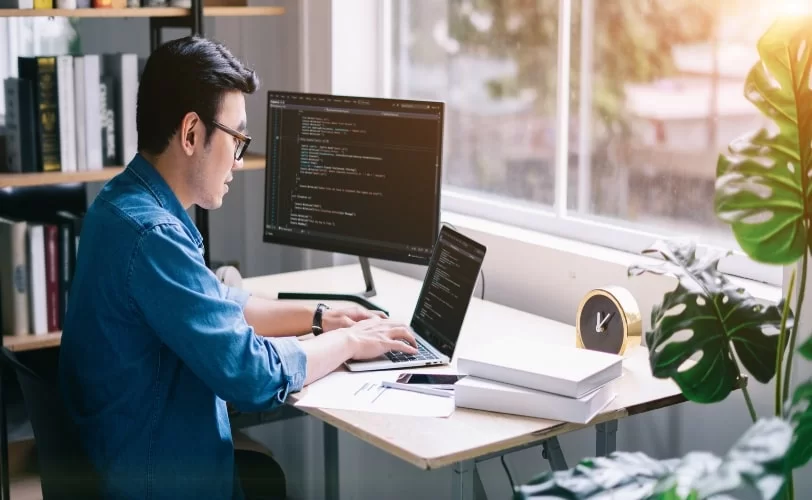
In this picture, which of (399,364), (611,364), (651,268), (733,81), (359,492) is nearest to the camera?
(651,268)

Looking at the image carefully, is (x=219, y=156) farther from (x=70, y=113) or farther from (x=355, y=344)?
(x=70, y=113)

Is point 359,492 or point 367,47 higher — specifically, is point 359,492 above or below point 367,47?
below

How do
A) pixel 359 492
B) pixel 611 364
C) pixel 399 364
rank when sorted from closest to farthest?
pixel 611 364, pixel 399 364, pixel 359 492

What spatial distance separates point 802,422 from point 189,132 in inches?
45.1

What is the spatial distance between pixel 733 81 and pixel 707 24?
0.14 m

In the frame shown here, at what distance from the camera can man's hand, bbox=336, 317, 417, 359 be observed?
2203 mm

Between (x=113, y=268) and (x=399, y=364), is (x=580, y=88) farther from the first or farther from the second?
(x=113, y=268)

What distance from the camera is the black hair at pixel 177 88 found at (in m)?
2.00

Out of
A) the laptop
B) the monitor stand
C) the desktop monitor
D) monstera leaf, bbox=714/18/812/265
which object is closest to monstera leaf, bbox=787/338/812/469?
monstera leaf, bbox=714/18/812/265

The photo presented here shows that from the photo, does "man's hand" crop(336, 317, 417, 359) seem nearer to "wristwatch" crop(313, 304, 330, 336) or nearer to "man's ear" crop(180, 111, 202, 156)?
"wristwatch" crop(313, 304, 330, 336)

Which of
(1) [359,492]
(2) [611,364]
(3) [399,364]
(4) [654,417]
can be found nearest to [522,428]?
(2) [611,364]

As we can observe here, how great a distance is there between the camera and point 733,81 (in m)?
2.38

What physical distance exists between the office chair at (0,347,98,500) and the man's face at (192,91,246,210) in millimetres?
453

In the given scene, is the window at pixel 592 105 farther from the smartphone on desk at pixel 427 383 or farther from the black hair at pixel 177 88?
the black hair at pixel 177 88
